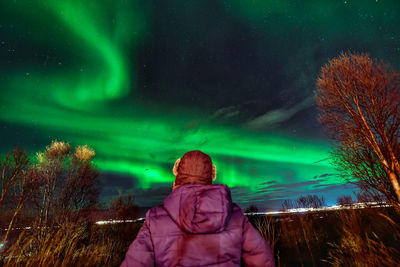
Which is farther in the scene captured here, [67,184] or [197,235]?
[67,184]

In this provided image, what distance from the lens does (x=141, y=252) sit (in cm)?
180

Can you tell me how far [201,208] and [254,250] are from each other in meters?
0.79

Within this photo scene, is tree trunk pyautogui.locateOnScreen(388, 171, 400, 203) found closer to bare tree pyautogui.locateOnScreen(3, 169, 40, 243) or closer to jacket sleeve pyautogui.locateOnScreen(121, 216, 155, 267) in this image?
jacket sleeve pyautogui.locateOnScreen(121, 216, 155, 267)

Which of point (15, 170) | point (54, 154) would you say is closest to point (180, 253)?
point (15, 170)

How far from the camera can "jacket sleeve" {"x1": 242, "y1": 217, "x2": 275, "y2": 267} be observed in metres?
1.90

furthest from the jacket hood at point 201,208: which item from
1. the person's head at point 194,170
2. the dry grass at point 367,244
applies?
the dry grass at point 367,244

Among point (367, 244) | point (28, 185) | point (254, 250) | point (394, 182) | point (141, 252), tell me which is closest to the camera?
point (141, 252)

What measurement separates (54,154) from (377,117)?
72.5 ft

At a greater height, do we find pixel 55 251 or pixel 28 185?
pixel 28 185

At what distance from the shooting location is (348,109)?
8484mm

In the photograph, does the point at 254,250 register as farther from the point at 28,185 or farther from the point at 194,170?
the point at 28,185

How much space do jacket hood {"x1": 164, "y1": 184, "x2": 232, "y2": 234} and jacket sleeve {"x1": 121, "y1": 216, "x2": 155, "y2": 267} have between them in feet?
1.18

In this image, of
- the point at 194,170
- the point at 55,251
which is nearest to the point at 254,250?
the point at 194,170

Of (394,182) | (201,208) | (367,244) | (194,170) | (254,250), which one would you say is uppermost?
(394,182)
